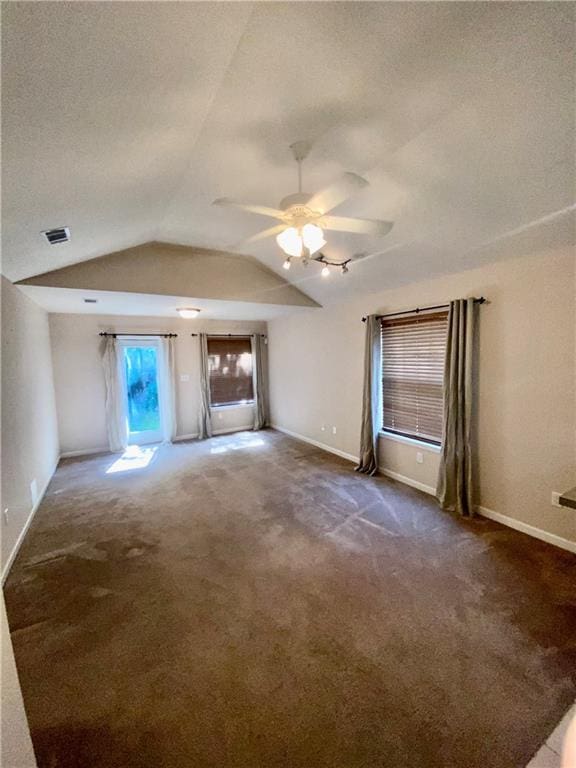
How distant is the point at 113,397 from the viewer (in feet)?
18.4

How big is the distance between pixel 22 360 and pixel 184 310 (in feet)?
7.04

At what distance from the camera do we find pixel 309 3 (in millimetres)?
1199

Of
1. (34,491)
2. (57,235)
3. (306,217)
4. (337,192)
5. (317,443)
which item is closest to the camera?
(337,192)

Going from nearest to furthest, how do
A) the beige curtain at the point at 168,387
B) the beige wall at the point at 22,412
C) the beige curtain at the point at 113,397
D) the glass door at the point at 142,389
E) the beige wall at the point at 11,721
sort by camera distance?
the beige wall at the point at 11,721, the beige wall at the point at 22,412, the beige curtain at the point at 113,397, the glass door at the point at 142,389, the beige curtain at the point at 168,387

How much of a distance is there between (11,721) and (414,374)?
3967mm

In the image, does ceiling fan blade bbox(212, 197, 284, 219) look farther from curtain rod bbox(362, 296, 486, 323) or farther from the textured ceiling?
curtain rod bbox(362, 296, 486, 323)

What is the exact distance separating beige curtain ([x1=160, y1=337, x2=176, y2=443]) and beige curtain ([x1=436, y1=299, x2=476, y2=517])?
4785mm

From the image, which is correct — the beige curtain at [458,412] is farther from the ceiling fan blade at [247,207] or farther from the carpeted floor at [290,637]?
the ceiling fan blade at [247,207]

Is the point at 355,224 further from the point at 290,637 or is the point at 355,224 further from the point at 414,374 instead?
the point at 290,637

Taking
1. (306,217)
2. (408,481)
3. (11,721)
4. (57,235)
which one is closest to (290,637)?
(11,721)

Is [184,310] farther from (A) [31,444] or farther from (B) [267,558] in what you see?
(B) [267,558]

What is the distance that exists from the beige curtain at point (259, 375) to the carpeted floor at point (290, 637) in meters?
3.65

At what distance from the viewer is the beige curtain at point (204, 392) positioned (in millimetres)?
6402

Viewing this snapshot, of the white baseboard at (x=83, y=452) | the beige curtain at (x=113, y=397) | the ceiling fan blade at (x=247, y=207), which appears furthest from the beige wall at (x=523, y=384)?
the white baseboard at (x=83, y=452)
